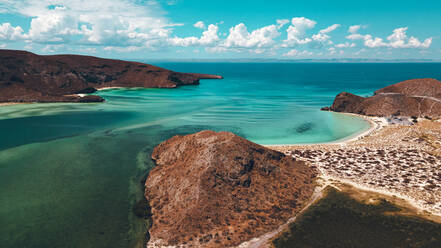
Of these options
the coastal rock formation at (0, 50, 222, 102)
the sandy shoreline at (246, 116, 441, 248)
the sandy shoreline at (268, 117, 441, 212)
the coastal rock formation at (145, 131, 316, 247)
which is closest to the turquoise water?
the coastal rock formation at (145, 131, 316, 247)

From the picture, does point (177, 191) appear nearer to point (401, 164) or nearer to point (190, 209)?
point (190, 209)

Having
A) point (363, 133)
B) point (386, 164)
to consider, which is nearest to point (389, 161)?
point (386, 164)

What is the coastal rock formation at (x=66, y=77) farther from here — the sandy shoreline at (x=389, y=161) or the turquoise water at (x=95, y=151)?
the sandy shoreline at (x=389, y=161)

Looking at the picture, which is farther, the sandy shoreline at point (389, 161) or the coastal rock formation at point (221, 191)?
the sandy shoreline at point (389, 161)

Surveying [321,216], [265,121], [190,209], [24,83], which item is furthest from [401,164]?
[24,83]

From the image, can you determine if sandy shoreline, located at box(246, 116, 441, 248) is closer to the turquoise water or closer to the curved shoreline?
the curved shoreline

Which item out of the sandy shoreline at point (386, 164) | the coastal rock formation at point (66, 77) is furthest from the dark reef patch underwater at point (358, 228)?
the coastal rock formation at point (66, 77)
